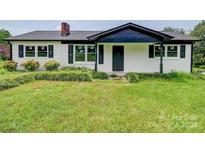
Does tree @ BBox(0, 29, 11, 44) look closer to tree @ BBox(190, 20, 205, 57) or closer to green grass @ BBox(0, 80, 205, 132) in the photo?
tree @ BBox(190, 20, 205, 57)

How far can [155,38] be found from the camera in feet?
64.1

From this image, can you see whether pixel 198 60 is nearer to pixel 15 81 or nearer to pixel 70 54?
pixel 70 54

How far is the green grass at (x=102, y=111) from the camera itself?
302 inches

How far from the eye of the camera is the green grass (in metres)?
7.67

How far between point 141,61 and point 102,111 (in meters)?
13.3

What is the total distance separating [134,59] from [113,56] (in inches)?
60.3

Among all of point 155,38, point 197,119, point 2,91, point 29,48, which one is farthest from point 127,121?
point 29,48

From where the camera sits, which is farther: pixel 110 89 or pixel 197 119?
pixel 110 89

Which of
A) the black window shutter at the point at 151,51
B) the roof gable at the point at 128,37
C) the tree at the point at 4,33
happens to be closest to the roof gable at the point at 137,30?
the roof gable at the point at 128,37

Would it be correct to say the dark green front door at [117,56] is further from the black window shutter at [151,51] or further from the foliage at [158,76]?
the foliage at [158,76]

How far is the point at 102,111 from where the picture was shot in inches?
364

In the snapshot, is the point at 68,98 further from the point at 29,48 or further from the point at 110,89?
the point at 29,48

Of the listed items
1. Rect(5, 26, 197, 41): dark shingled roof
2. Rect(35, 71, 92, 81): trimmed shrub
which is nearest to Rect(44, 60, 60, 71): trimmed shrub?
Rect(5, 26, 197, 41): dark shingled roof
